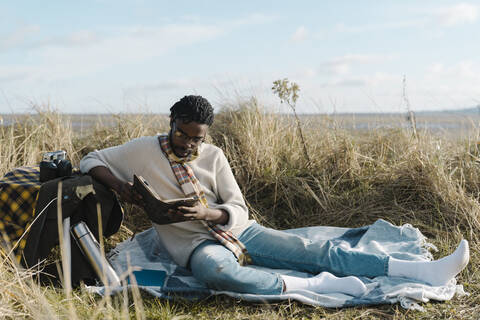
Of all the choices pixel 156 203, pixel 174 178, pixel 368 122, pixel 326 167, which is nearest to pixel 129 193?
pixel 156 203

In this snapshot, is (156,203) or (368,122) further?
(368,122)

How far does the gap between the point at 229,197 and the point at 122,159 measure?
0.77 m

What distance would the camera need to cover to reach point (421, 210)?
430 cm

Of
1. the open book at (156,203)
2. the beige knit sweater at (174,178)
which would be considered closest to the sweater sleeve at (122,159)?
the beige knit sweater at (174,178)

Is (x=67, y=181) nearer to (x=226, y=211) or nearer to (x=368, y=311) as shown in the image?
(x=226, y=211)

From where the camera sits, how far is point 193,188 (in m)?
3.18

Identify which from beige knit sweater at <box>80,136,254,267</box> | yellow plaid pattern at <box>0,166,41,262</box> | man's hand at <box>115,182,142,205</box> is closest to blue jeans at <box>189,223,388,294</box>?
beige knit sweater at <box>80,136,254,267</box>

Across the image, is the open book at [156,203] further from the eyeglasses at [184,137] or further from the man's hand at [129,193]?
the eyeglasses at [184,137]

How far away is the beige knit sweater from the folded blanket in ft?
0.72

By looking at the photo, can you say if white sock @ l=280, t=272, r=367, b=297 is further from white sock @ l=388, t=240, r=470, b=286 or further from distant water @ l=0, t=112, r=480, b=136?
distant water @ l=0, t=112, r=480, b=136

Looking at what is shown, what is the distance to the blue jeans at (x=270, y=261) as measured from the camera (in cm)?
287

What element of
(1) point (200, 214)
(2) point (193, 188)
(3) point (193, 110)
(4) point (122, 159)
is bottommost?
(1) point (200, 214)

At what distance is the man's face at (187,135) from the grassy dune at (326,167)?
1.28 meters

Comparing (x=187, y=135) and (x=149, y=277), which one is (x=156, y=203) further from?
(x=149, y=277)
